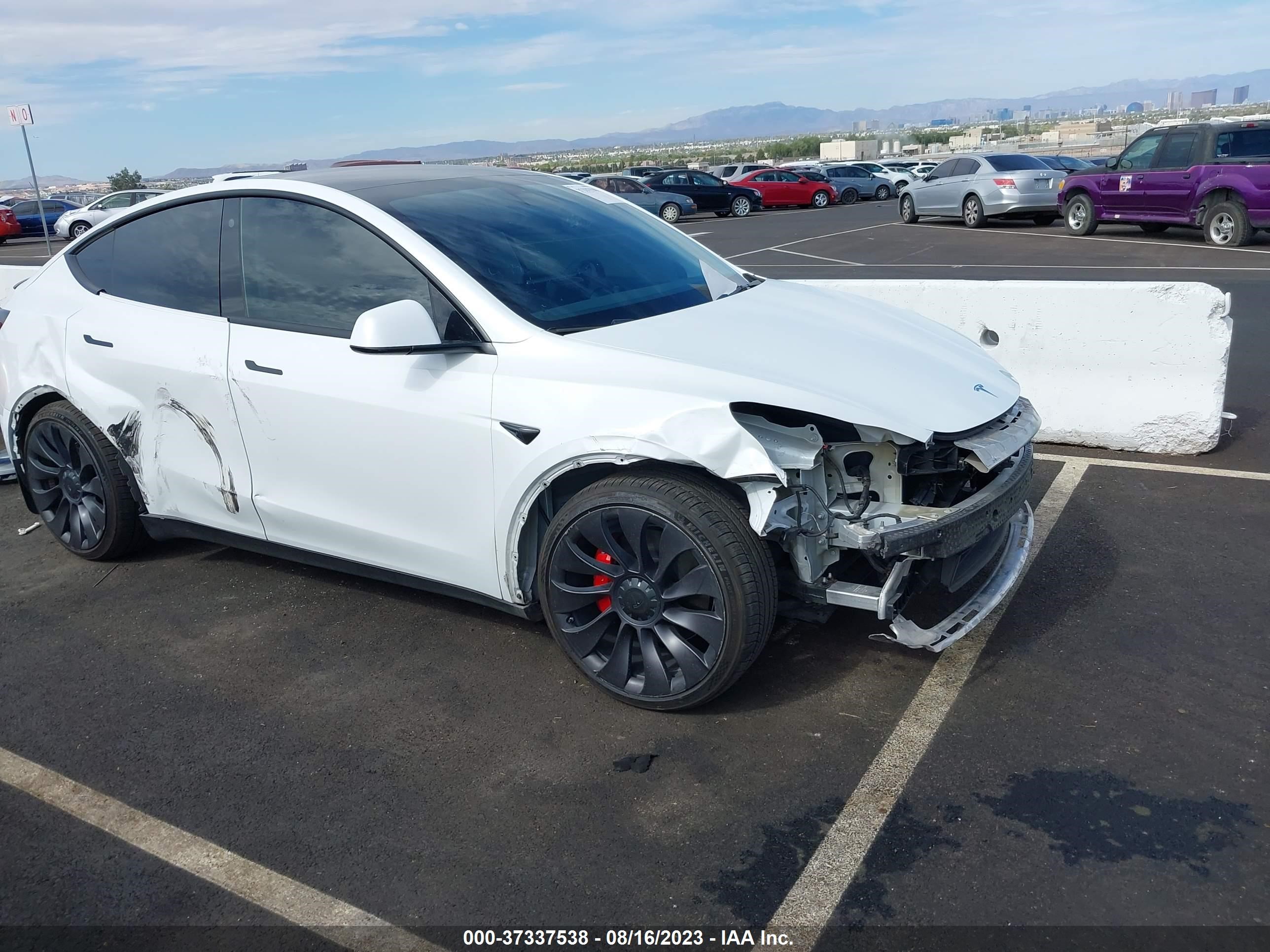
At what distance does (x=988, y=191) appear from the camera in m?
21.9

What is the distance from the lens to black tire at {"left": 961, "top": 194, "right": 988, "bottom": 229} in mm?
A: 22156

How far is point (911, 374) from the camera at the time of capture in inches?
143

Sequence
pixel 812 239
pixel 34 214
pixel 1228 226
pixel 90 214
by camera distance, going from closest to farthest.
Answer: pixel 1228 226
pixel 812 239
pixel 90 214
pixel 34 214

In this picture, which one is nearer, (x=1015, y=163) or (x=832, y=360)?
(x=832, y=360)

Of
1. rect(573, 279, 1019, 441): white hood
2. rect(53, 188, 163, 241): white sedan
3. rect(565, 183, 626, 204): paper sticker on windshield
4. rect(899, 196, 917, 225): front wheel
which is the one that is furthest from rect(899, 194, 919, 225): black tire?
rect(53, 188, 163, 241): white sedan

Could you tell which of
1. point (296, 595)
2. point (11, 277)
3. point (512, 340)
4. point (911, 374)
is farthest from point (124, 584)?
point (11, 277)

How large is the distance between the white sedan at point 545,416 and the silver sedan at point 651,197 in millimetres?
25967

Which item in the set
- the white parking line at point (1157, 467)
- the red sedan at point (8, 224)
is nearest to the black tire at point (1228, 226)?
the white parking line at point (1157, 467)

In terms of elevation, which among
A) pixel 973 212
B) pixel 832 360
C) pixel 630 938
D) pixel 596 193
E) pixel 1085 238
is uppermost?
pixel 596 193

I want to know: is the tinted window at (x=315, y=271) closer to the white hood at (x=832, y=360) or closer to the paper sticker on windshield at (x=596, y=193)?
the white hood at (x=832, y=360)

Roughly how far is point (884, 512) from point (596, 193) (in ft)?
7.48

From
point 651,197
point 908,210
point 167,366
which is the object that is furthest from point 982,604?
point 651,197

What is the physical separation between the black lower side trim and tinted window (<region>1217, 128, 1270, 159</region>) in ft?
51.5

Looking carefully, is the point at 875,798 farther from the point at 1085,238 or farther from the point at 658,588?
the point at 1085,238
